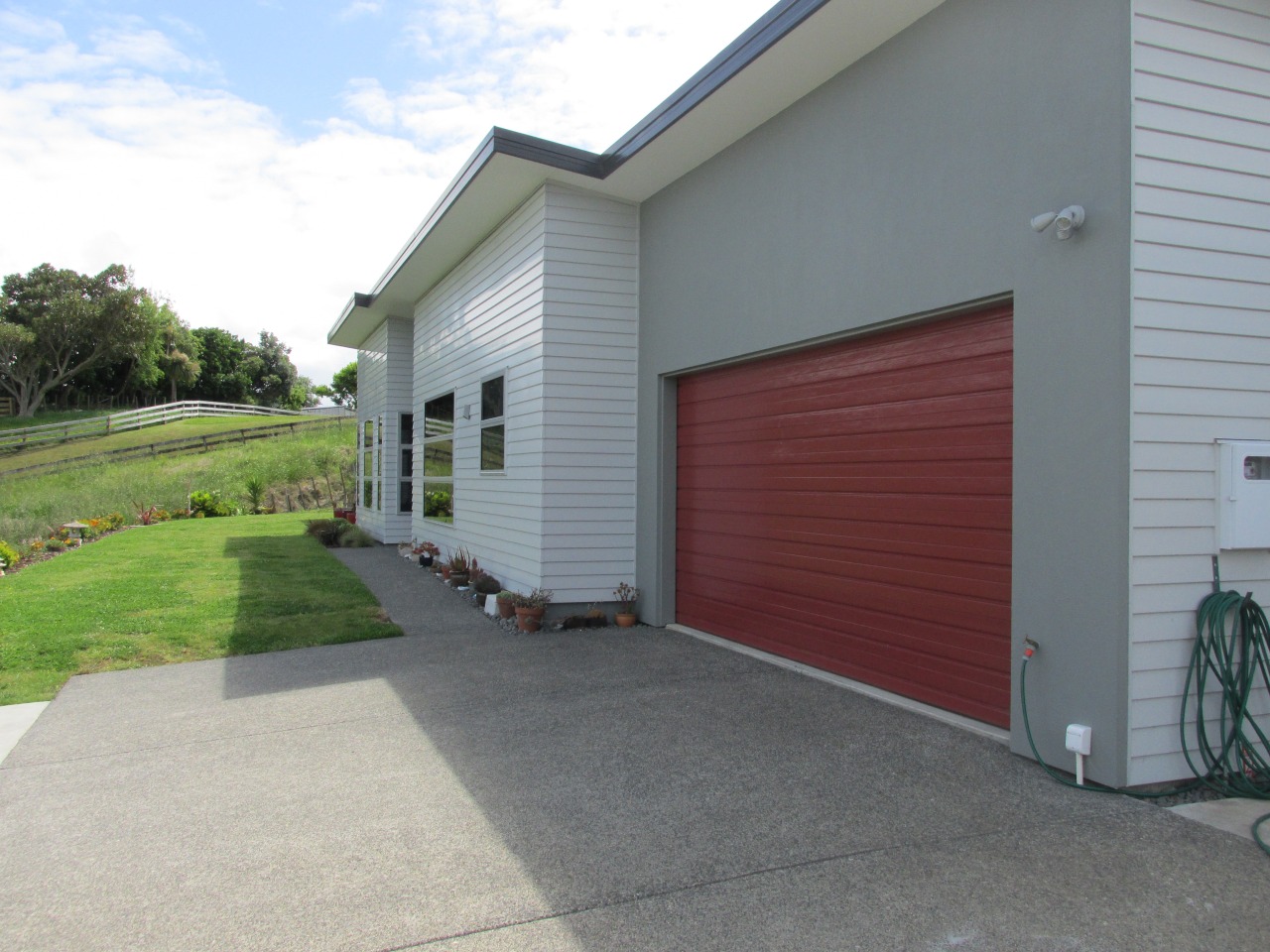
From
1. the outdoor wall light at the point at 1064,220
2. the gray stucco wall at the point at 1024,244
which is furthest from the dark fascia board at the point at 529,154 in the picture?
the outdoor wall light at the point at 1064,220

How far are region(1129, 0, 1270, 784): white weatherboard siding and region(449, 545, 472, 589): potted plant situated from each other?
24.5 ft

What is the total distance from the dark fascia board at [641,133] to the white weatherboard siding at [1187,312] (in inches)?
76.4

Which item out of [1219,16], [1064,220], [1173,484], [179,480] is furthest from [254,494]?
[1219,16]

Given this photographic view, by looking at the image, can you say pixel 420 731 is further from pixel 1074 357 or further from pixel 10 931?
pixel 1074 357

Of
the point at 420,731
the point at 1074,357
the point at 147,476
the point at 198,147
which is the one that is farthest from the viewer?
the point at 147,476

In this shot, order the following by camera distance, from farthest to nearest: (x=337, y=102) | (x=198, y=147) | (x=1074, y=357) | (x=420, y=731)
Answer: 1. (x=198, y=147)
2. (x=337, y=102)
3. (x=420, y=731)
4. (x=1074, y=357)

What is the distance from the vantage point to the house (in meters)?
3.55

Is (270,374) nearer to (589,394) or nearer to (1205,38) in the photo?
(589,394)

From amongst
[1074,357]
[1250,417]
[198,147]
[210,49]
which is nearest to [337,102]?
[210,49]

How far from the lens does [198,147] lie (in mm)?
9719

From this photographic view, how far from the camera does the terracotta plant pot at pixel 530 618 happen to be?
285 inches

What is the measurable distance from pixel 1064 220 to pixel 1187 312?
0.71 meters

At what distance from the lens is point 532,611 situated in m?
7.23

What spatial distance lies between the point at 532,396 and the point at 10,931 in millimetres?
5900
